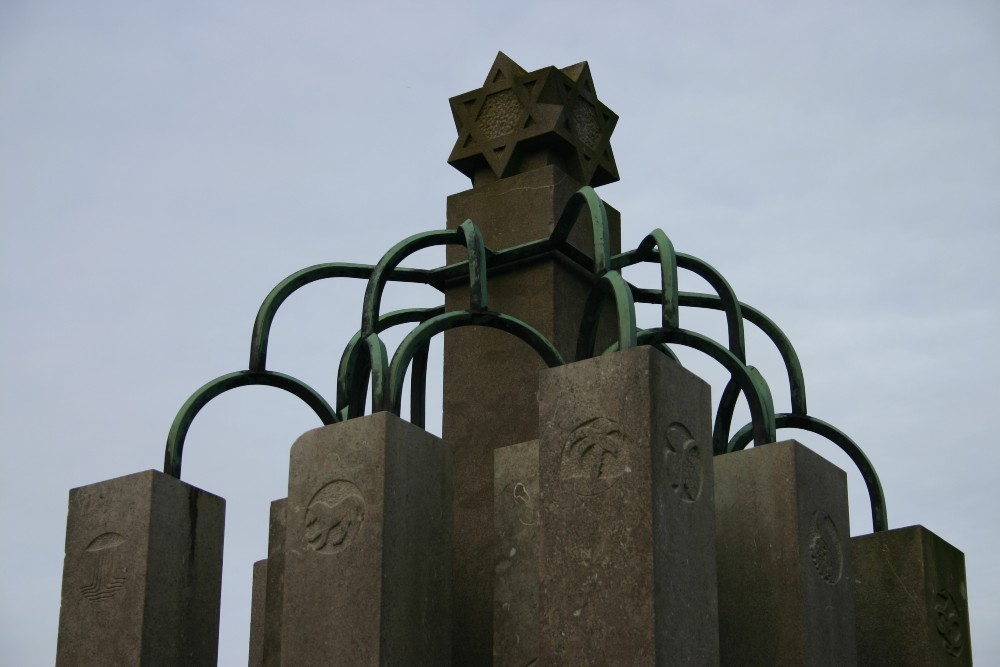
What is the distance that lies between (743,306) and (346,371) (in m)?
2.75

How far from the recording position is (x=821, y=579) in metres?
8.56

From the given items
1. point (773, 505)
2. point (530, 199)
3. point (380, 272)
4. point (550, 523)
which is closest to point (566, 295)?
point (530, 199)

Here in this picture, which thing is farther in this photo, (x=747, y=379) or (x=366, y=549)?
(x=747, y=379)

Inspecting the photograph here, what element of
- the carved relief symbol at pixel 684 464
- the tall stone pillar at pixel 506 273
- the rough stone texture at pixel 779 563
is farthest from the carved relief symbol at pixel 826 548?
the tall stone pillar at pixel 506 273

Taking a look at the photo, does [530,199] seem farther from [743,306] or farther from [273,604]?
[273,604]

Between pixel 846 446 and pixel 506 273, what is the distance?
100.0 inches

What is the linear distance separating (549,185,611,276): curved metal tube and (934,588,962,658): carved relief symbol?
3138 mm

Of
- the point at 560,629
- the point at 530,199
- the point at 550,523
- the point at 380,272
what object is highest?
the point at 530,199

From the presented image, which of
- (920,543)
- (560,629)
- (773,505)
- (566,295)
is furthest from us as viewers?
(566,295)

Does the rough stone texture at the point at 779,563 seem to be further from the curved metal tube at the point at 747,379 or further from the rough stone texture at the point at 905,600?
the rough stone texture at the point at 905,600

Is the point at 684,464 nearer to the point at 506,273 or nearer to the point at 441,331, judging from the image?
the point at 441,331

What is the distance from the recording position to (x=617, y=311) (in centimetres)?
806

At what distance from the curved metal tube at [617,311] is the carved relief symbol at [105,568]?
294cm

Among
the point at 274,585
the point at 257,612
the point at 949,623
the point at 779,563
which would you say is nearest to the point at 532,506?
the point at 779,563
